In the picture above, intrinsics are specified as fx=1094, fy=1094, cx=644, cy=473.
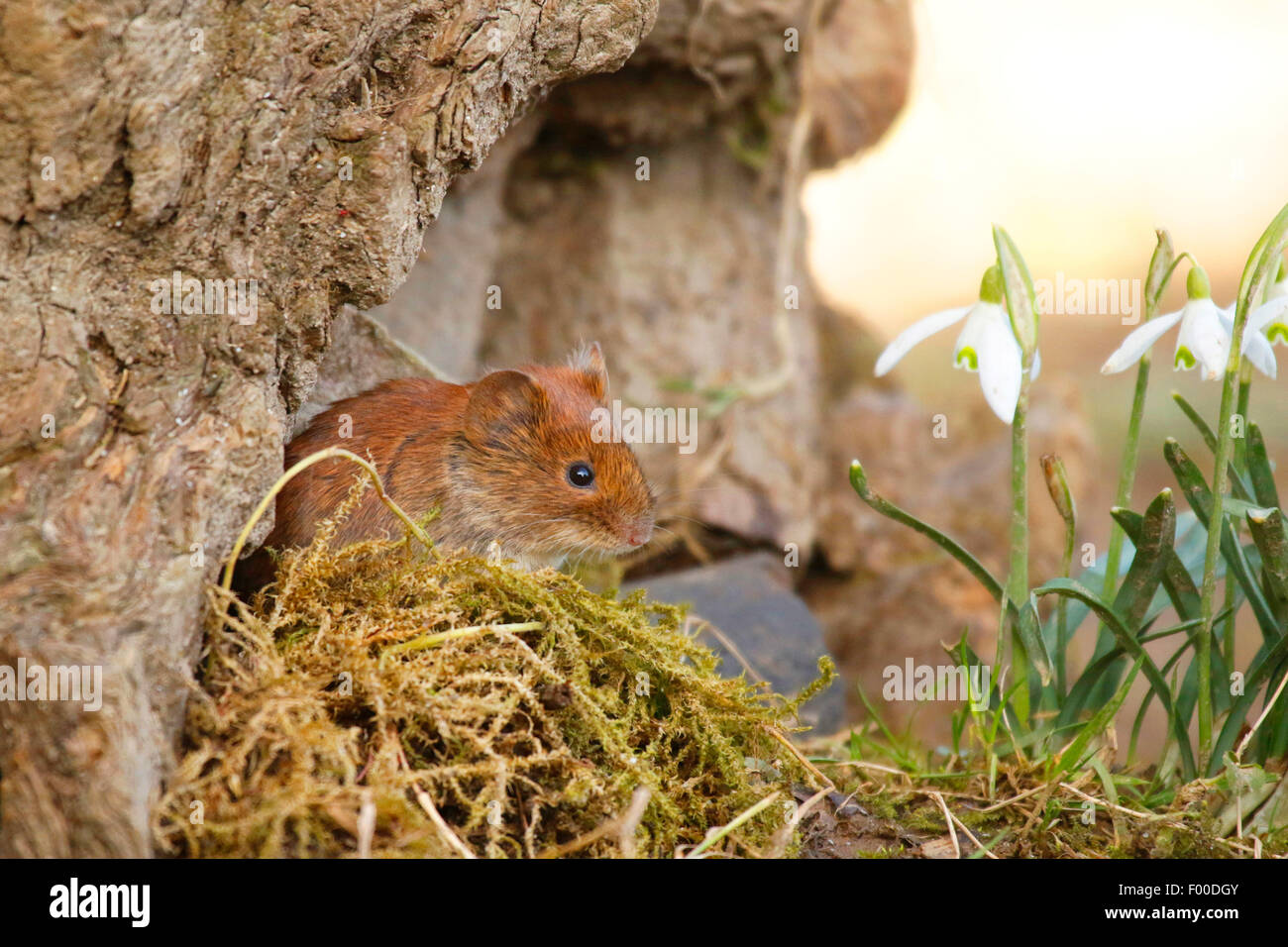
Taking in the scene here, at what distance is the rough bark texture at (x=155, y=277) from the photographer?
7.30 ft

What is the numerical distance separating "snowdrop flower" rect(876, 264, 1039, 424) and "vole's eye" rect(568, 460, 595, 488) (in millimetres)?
1282

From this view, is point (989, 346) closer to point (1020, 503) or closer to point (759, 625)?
point (1020, 503)

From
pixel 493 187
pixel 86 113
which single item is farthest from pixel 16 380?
pixel 493 187

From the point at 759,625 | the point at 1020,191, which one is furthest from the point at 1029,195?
the point at 759,625

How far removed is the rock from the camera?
15.8 feet

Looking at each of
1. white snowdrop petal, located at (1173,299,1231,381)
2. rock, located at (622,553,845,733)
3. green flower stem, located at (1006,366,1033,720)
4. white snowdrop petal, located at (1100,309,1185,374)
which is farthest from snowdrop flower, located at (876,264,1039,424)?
rock, located at (622,553,845,733)

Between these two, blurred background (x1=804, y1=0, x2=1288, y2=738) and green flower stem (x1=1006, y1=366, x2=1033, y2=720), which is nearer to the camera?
green flower stem (x1=1006, y1=366, x2=1033, y2=720)

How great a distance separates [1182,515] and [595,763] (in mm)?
2168

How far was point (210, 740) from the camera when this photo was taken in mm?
2373

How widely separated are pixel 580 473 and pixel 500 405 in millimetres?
365

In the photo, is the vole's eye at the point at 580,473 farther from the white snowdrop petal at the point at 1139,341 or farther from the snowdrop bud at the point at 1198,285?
the snowdrop bud at the point at 1198,285

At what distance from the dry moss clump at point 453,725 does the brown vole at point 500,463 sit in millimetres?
533

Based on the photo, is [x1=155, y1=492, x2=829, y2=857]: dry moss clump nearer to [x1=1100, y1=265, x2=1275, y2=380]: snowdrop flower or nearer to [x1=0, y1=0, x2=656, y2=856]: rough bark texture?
[x1=0, y1=0, x2=656, y2=856]: rough bark texture

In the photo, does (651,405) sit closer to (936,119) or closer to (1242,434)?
(1242,434)
